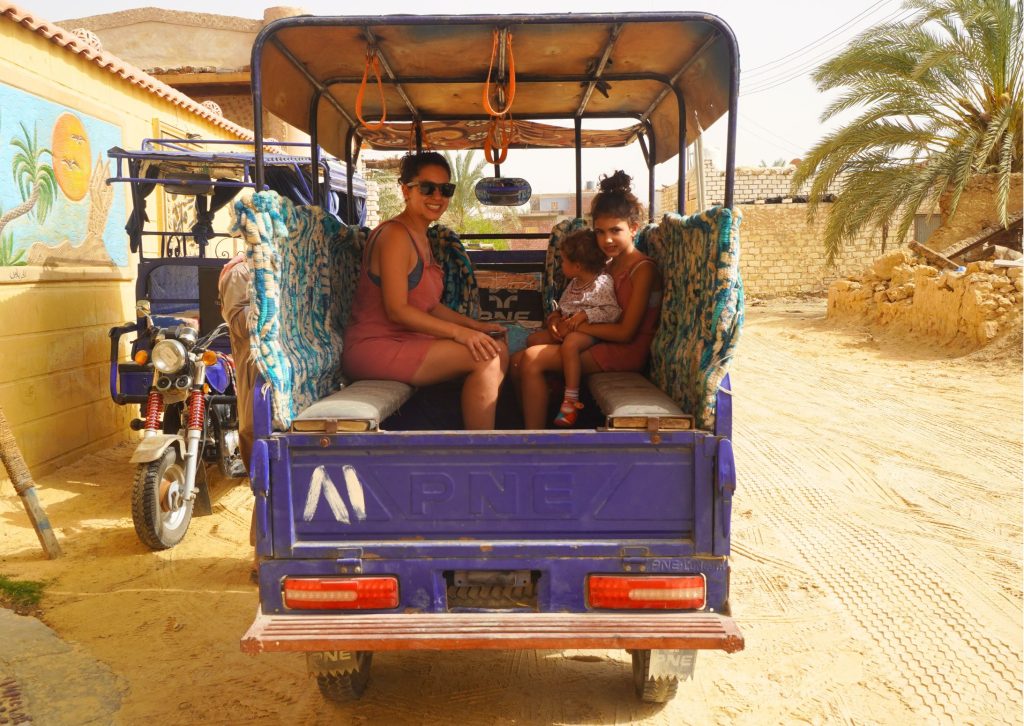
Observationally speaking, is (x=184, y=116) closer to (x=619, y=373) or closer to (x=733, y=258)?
(x=619, y=373)

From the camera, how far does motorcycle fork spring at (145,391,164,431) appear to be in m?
4.89

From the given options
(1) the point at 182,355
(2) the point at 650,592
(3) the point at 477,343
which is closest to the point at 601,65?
(3) the point at 477,343

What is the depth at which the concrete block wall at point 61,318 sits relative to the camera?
242 inches

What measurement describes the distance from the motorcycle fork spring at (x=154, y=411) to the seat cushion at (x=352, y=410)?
2204mm

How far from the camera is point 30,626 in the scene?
13.0 feet

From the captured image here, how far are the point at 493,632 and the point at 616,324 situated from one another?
5.39 ft

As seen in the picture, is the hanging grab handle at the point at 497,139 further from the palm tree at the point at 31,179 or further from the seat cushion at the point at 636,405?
the palm tree at the point at 31,179

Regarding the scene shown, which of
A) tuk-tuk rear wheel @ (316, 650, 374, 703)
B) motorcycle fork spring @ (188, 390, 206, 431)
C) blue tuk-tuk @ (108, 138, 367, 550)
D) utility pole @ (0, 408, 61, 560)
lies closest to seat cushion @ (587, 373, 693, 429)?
Answer: tuk-tuk rear wheel @ (316, 650, 374, 703)

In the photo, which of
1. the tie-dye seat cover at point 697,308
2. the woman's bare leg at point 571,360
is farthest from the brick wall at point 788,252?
the woman's bare leg at point 571,360

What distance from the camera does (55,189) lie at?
6801 millimetres

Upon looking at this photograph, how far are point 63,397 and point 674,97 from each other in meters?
5.16

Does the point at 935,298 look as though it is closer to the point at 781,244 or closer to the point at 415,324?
the point at 781,244

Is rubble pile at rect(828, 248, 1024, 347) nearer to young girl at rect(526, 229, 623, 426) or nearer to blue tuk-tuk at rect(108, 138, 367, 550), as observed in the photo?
blue tuk-tuk at rect(108, 138, 367, 550)

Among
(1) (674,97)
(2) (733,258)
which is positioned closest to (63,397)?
(1) (674,97)
